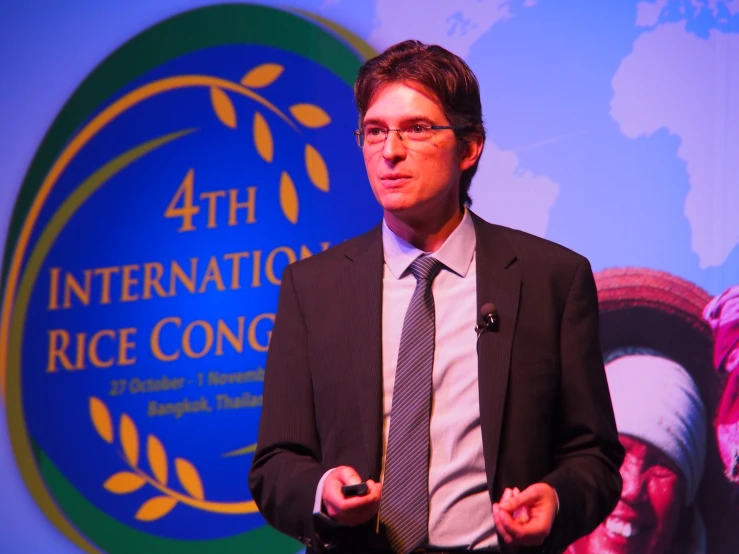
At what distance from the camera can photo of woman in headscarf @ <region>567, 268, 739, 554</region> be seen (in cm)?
274

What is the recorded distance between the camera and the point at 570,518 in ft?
5.87

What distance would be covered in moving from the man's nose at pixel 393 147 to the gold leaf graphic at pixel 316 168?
4.47 ft

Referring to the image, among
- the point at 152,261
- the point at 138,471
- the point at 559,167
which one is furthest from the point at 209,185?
the point at 559,167

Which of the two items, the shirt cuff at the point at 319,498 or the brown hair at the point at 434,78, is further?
the brown hair at the point at 434,78

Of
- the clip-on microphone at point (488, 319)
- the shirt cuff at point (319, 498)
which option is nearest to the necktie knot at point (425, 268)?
the clip-on microphone at point (488, 319)

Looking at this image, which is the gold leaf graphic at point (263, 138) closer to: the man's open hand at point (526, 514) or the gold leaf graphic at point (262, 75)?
the gold leaf graphic at point (262, 75)

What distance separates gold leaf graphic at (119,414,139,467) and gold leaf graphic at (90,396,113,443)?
0.17ft

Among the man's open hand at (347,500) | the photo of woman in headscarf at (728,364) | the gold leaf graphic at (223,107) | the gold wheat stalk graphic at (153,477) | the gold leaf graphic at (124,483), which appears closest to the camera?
the man's open hand at (347,500)

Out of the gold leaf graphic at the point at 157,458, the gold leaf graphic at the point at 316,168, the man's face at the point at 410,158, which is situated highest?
the gold leaf graphic at the point at 316,168

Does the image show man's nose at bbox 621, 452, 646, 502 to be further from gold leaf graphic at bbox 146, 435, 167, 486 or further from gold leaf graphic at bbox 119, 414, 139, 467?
gold leaf graphic at bbox 119, 414, 139, 467

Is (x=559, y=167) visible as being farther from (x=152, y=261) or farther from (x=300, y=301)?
(x=152, y=261)

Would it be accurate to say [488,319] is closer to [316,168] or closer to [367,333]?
[367,333]

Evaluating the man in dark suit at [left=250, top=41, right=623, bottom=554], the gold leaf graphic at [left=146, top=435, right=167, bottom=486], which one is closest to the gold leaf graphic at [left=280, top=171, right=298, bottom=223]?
the gold leaf graphic at [left=146, top=435, right=167, bottom=486]

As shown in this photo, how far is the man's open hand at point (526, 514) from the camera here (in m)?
1.65
